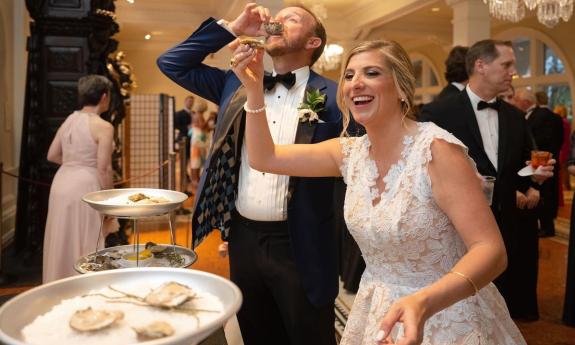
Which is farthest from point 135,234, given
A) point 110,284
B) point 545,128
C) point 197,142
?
point 197,142

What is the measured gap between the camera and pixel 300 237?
6.98 ft

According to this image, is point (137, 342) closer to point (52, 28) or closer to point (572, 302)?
point (572, 302)

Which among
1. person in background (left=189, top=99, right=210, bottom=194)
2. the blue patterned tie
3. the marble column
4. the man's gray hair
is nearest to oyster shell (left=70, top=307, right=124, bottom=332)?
the blue patterned tie

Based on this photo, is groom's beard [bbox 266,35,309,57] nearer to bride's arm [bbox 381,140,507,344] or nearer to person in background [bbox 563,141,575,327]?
bride's arm [bbox 381,140,507,344]

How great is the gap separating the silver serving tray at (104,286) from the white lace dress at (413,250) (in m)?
0.64

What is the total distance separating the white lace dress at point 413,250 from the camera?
1.56 meters

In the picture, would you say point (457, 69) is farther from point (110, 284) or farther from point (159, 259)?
point (110, 284)

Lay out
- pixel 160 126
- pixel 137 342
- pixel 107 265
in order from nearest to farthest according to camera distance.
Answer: pixel 137 342 < pixel 107 265 < pixel 160 126

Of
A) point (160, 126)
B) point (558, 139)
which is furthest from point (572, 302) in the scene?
point (160, 126)

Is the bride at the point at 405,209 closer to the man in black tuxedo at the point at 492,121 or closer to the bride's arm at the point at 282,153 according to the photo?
the bride's arm at the point at 282,153

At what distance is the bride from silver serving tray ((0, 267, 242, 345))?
0.55 m

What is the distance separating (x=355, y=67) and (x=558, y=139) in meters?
6.95

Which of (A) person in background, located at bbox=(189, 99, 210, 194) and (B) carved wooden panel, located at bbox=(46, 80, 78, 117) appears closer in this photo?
(B) carved wooden panel, located at bbox=(46, 80, 78, 117)

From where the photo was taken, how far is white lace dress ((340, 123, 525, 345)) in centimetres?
156
